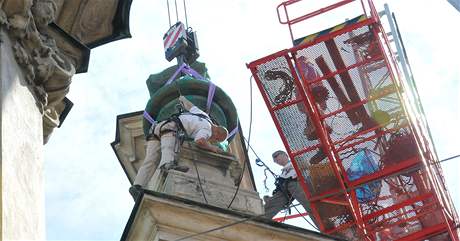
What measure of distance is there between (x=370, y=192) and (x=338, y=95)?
1265 mm

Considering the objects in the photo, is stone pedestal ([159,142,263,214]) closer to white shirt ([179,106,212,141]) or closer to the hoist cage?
white shirt ([179,106,212,141])

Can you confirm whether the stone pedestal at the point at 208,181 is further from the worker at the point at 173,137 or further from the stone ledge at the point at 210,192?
the worker at the point at 173,137

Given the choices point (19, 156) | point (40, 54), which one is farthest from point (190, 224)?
point (19, 156)

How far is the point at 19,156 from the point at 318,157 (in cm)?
865

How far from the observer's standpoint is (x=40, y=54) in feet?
27.8

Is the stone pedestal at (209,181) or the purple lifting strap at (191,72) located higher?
the purple lifting strap at (191,72)

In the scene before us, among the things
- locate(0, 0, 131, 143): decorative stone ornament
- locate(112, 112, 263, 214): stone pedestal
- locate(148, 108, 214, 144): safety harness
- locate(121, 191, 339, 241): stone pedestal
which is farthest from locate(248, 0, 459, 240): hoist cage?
locate(0, 0, 131, 143): decorative stone ornament

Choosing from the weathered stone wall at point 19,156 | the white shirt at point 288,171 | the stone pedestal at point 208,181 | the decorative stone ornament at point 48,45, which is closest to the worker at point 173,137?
the stone pedestal at point 208,181

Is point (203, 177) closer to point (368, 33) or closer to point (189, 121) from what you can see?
point (189, 121)

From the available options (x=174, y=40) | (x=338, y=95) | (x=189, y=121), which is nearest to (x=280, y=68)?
(x=338, y=95)

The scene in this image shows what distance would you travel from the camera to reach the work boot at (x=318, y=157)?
15.8m

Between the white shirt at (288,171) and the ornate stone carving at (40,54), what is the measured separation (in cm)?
760

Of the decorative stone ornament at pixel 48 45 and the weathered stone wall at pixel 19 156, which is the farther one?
the decorative stone ornament at pixel 48 45

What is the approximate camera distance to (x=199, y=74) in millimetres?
18344
